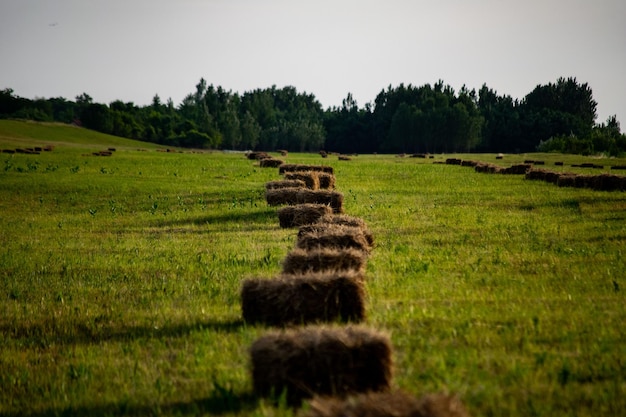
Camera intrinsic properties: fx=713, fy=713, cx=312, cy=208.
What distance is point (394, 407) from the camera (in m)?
5.34

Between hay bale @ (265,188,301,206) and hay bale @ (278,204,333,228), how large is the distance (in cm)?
468

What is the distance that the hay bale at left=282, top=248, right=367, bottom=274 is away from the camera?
11977 millimetres

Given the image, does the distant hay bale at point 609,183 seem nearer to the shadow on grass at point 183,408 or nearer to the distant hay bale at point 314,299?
the distant hay bale at point 314,299

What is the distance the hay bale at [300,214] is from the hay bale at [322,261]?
394 inches

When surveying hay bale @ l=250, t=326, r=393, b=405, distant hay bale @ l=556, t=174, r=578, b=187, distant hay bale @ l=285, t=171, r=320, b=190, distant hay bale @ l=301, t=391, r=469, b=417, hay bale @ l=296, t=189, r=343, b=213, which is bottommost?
hay bale @ l=250, t=326, r=393, b=405

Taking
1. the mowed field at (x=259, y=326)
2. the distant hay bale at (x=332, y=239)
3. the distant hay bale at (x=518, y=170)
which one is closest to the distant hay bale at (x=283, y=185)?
the mowed field at (x=259, y=326)

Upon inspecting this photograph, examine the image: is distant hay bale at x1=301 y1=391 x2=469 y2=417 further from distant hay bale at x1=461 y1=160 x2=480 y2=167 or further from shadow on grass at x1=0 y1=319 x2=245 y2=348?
distant hay bale at x1=461 y1=160 x2=480 y2=167

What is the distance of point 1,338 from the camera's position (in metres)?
11.0

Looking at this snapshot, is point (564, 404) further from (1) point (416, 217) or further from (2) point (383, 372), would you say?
(1) point (416, 217)

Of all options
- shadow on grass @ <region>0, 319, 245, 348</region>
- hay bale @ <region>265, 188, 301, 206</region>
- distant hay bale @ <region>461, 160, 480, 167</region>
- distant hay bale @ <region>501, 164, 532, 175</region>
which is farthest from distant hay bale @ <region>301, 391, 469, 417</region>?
distant hay bale @ <region>461, 160, 480, 167</region>

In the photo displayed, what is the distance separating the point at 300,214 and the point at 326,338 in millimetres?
15139

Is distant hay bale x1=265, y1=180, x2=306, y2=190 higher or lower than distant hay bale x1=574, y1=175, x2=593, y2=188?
below

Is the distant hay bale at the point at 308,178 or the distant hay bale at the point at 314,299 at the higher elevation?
the distant hay bale at the point at 308,178

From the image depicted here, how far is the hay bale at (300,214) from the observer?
73.5ft
